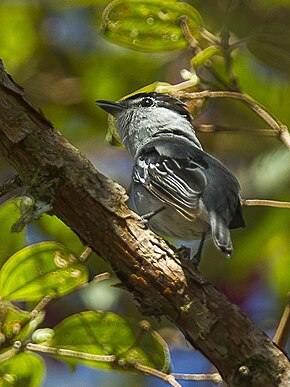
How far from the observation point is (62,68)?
14.0ft

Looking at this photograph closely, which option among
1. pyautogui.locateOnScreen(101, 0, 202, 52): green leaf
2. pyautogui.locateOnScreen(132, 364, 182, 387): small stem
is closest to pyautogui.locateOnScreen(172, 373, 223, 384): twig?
pyautogui.locateOnScreen(132, 364, 182, 387): small stem

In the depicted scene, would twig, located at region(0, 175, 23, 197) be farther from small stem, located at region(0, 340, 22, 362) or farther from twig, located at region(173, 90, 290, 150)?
twig, located at region(173, 90, 290, 150)

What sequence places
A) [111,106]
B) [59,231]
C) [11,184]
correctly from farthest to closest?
[111,106], [59,231], [11,184]

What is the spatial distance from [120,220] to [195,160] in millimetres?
894

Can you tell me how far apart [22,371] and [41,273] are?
0.91ft

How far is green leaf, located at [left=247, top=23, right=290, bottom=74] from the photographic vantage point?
2830mm

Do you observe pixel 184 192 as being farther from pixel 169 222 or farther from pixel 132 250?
pixel 132 250

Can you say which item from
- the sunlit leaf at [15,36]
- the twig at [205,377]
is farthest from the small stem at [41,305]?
the sunlit leaf at [15,36]

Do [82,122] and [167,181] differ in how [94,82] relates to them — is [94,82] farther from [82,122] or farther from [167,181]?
[167,181]

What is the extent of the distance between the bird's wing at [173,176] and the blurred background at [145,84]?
0.70ft

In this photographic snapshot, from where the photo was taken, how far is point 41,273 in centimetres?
238

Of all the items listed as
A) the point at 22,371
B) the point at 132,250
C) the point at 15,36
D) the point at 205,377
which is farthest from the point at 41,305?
the point at 15,36

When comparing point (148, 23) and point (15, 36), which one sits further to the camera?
point (15, 36)

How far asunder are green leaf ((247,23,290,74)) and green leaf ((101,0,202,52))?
20 cm
